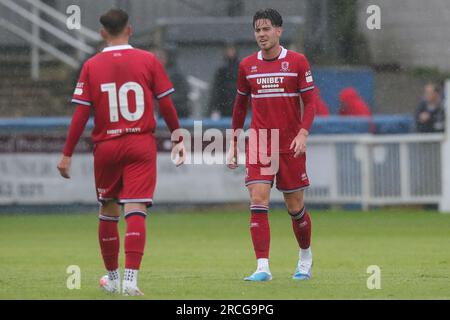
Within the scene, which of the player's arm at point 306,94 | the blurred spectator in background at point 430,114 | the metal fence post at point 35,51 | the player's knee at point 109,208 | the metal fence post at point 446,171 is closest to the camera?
the player's knee at point 109,208

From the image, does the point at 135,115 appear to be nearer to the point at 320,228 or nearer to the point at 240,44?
the point at 320,228

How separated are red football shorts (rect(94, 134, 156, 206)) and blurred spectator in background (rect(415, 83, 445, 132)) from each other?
11680 mm

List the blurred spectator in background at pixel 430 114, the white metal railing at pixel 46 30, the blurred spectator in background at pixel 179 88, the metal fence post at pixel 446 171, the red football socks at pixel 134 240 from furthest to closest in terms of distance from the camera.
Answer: the white metal railing at pixel 46 30
the blurred spectator in background at pixel 179 88
the blurred spectator in background at pixel 430 114
the metal fence post at pixel 446 171
the red football socks at pixel 134 240

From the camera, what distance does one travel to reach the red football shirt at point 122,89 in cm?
940

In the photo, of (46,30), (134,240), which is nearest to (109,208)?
(134,240)

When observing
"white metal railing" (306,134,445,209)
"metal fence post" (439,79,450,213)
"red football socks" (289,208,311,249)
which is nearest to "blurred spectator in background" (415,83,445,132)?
"white metal railing" (306,134,445,209)

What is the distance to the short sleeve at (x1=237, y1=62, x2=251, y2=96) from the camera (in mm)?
11055

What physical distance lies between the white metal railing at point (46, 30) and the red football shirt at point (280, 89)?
45.4 feet

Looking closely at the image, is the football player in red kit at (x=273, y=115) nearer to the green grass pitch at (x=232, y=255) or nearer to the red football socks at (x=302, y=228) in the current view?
Result: the red football socks at (x=302, y=228)

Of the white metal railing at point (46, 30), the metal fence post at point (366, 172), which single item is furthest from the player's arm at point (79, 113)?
the white metal railing at point (46, 30)

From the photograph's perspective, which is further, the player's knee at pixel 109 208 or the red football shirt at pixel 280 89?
the red football shirt at pixel 280 89

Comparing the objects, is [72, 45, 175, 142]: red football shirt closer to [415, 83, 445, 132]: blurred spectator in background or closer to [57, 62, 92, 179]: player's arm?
[57, 62, 92, 179]: player's arm

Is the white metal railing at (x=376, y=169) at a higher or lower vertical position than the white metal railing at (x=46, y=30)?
lower

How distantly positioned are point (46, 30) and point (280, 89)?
1497cm
